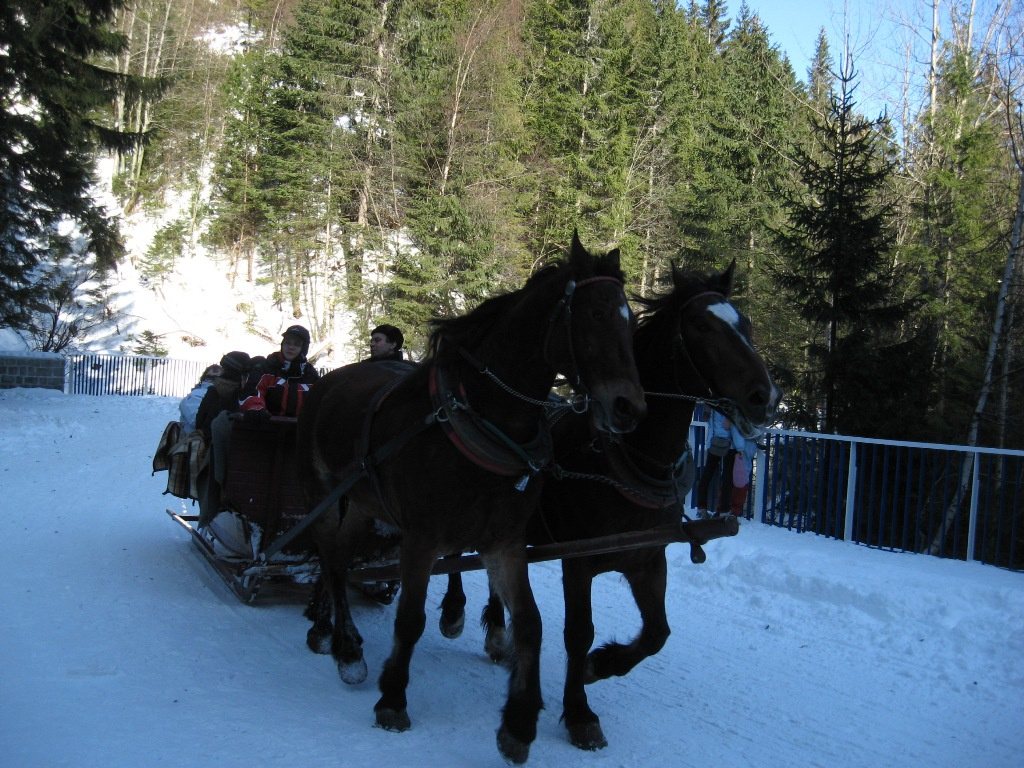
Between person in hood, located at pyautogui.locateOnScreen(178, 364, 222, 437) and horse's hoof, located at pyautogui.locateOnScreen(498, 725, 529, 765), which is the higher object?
person in hood, located at pyautogui.locateOnScreen(178, 364, 222, 437)

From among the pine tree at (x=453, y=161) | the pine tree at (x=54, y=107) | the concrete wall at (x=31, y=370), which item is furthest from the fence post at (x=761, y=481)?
the concrete wall at (x=31, y=370)

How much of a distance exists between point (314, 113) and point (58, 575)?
2837cm

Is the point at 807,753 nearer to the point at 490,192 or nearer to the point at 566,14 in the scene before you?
the point at 490,192

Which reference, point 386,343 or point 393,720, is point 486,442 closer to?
point 393,720

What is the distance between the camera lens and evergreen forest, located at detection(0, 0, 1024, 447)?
42.8 ft

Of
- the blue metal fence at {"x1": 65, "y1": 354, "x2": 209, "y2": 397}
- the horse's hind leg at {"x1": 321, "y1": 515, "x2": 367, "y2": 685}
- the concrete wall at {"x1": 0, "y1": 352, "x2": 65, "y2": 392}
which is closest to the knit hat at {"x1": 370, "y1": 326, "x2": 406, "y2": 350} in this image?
the horse's hind leg at {"x1": 321, "y1": 515, "x2": 367, "y2": 685}

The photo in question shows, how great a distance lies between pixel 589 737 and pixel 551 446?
4.47ft

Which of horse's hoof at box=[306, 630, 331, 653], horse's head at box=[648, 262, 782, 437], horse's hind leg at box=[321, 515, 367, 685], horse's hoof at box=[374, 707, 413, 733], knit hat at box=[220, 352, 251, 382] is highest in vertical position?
horse's head at box=[648, 262, 782, 437]

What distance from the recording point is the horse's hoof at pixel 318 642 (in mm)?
4992

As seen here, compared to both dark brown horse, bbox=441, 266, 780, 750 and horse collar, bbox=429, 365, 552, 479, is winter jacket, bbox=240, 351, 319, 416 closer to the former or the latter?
horse collar, bbox=429, 365, 552, 479

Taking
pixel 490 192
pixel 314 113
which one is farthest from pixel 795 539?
pixel 314 113

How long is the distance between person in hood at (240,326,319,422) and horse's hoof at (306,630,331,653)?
5.64 ft

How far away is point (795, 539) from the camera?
865 cm

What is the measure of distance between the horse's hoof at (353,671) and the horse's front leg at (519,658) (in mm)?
1136
